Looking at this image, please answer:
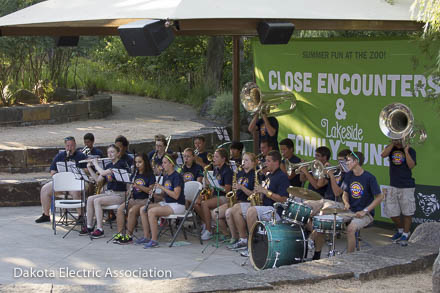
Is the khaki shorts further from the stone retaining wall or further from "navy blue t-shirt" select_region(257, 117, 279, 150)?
the stone retaining wall

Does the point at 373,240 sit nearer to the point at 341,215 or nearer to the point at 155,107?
the point at 341,215

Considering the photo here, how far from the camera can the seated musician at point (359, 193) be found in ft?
27.5

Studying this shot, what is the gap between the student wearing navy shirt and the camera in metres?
9.25

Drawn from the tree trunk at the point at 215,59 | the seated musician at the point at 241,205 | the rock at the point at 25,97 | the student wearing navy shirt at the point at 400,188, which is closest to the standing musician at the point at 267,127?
the seated musician at the point at 241,205

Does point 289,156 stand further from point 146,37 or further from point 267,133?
→ point 146,37

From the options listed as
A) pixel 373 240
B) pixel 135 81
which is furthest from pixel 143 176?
Answer: pixel 135 81

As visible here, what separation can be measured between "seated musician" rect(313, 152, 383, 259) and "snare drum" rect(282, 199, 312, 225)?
1.93 feet

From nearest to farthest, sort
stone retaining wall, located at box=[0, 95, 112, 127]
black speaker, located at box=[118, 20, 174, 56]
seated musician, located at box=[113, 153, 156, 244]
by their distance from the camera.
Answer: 1. black speaker, located at box=[118, 20, 174, 56]
2. seated musician, located at box=[113, 153, 156, 244]
3. stone retaining wall, located at box=[0, 95, 112, 127]

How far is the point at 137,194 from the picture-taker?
9.79 m

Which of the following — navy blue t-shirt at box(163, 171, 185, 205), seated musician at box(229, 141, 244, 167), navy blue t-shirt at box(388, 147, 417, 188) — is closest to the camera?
navy blue t-shirt at box(388, 147, 417, 188)

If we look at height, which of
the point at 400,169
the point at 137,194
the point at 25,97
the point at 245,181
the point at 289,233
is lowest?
the point at 289,233

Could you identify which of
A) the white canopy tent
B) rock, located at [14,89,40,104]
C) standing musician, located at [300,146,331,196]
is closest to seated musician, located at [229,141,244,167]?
standing musician, located at [300,146,331,196]

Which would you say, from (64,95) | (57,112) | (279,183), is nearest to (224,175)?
(279,183)

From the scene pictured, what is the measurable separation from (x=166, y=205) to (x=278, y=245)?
207 centimetres
